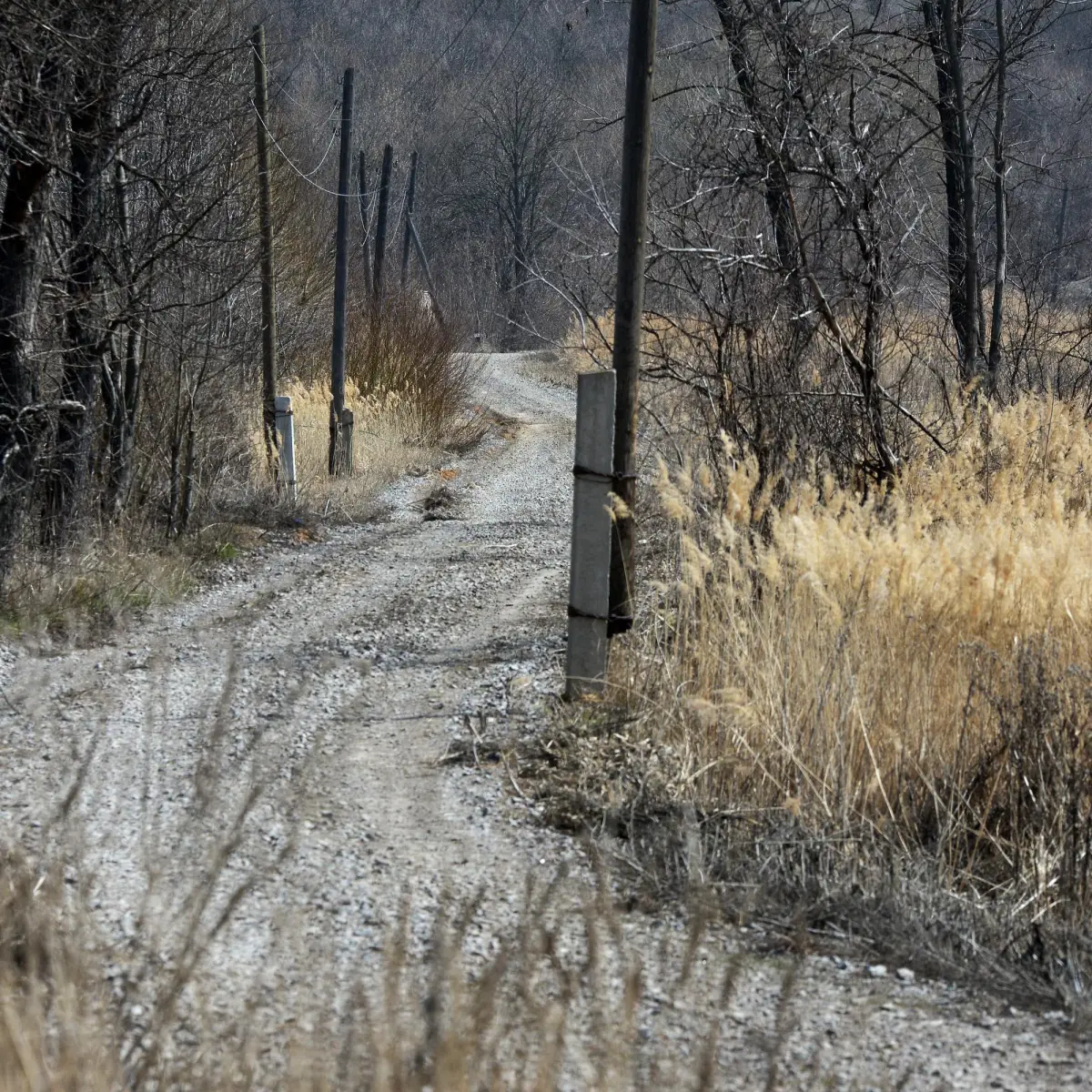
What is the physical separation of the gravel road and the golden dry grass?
2.30ft

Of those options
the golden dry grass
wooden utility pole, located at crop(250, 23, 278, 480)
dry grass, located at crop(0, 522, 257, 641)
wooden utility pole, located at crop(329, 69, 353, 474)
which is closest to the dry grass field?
the golden dry grass

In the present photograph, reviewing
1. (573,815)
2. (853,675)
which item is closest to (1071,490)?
(853,675)

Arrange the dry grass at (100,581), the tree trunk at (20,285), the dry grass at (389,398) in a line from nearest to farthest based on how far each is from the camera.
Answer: the dry grass at (100,581) < the tree trunk at (20,285) < the dry grass at (389,398)

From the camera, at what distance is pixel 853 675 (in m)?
4.63

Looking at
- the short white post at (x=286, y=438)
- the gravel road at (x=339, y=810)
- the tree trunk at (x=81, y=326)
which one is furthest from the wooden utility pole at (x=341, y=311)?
the tree trunk at (x=81, y=326)

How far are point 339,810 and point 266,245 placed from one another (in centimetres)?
875

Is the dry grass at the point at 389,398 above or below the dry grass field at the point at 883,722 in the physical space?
above

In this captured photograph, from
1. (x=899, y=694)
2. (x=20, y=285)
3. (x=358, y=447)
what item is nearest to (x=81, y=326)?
(x=20, y=285)

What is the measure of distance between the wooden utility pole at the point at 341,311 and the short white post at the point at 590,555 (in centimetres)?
905

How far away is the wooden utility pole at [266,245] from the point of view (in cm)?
1207

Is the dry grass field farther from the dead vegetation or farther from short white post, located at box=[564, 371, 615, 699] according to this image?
short white post, located at box=[564, 371, 615, 699]

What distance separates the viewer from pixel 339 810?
445 cm

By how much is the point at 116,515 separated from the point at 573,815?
5.96 metres

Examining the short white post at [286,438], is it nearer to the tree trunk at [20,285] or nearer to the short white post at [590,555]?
the tree trunk at [20,285]
